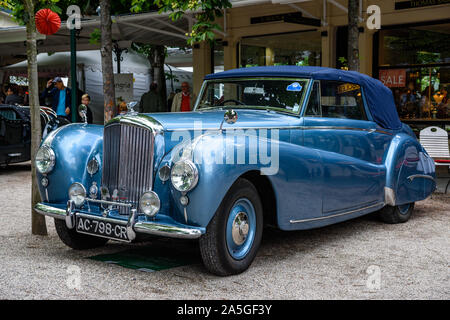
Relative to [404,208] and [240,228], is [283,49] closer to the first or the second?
[404,208]

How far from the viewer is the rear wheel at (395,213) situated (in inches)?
271

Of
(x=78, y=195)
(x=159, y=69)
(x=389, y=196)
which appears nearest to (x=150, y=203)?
(x=78, y=195)

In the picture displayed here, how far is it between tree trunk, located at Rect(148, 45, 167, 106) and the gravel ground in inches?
509

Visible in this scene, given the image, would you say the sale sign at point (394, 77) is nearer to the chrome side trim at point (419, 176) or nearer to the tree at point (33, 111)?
the chrome side trim at point (419, 176)

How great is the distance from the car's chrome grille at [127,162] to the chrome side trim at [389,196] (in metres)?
3.05

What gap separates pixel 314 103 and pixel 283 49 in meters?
8.77

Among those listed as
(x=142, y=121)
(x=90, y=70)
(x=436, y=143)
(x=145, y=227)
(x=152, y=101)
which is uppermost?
(x=90, y=70)

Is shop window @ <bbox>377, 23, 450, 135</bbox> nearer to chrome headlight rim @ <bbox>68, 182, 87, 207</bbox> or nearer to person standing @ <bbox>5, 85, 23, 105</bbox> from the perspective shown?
chrome headlight rim @ <bbox>68, 182, 87, 207</bbox>

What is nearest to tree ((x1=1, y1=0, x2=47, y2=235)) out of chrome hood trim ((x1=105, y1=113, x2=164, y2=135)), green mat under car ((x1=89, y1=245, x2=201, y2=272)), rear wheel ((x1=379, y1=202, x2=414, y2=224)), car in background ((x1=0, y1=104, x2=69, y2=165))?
green mat under car ((x1=89, y1=245, x2=201, y2=272))

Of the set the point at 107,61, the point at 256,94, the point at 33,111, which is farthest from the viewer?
the point at 107,61

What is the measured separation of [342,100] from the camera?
6.11m

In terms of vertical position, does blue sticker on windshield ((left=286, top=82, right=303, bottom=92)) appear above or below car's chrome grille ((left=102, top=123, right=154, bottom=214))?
above

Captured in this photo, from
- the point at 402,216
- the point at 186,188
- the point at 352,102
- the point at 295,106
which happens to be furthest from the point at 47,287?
the point at 402,216

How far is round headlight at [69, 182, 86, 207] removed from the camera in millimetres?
4915
